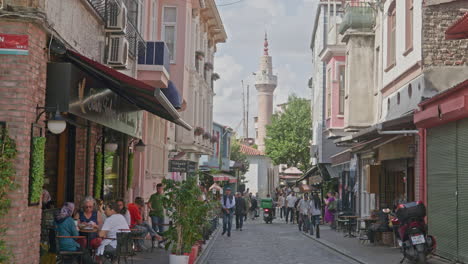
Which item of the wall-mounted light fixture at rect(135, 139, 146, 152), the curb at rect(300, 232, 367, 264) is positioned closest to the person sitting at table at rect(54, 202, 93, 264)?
the curb at rect(300, 232, 367, 264)

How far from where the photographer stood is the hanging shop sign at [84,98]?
11602mm

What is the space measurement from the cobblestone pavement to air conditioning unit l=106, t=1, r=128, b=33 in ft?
19.9

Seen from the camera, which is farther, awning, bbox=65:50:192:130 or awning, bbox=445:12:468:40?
awning, bbox=445:12:468:40

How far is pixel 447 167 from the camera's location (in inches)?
673

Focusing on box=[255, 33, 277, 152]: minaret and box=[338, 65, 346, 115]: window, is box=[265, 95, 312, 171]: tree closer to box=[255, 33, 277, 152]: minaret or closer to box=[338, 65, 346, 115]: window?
box=[255, 33, 277, 152]: minaret

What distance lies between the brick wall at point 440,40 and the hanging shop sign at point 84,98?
27.4ft

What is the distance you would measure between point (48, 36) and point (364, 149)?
17495 millimetres

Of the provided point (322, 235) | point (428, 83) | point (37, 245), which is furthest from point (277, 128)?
point (37, 245)

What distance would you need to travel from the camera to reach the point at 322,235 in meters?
29.4

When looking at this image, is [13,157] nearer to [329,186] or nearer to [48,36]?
[48,36]

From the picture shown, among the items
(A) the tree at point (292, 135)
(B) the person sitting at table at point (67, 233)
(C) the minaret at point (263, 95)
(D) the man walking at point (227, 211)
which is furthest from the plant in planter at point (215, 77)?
(C) the minaret at point (263, 95)

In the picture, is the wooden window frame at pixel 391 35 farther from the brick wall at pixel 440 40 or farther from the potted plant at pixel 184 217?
the potted plant at pixel 184 217

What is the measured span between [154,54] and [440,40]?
27.2 feet

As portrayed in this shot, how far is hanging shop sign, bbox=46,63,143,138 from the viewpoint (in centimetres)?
1160
